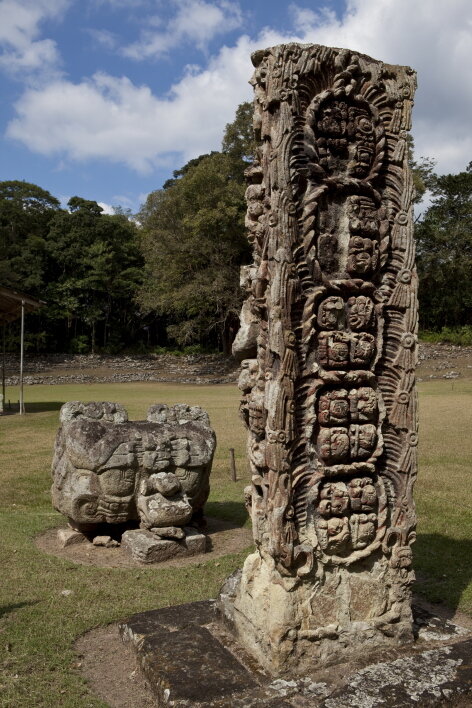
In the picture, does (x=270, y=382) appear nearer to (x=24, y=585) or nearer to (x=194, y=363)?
(x=24, y=585)

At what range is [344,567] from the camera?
160 inches

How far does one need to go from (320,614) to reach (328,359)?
5.39 feet

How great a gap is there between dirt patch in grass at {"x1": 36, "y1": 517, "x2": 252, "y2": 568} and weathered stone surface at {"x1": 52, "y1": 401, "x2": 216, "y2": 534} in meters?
0.32

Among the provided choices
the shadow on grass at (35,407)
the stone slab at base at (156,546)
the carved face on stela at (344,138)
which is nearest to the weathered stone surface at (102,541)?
the stone slab at base at (156,546)

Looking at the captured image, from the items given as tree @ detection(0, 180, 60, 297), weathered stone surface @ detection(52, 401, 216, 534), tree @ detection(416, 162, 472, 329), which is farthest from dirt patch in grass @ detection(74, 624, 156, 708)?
tree @ detection(0, 180, 60, 297)

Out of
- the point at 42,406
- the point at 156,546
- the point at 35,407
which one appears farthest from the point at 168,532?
the point at 42,406

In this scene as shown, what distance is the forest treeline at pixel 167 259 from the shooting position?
32.7 meters

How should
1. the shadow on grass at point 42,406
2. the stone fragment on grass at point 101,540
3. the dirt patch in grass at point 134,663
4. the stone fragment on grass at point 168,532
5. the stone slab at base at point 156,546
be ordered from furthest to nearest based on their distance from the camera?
the shadow on grass at point 42,406, the stone fragment on grass at point 101,540, the stone fragment on grass at point 168,532, the stone slab at base at point 156,546, the dirt patch in grass at point 134,663

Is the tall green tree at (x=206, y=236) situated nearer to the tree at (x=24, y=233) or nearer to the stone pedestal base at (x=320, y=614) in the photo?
the tree at (x=24, y=233)

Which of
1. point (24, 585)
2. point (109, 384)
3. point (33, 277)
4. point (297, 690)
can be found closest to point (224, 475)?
point (24, 585)

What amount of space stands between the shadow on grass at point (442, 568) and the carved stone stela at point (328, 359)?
1.51 meters

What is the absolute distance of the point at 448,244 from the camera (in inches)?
1425

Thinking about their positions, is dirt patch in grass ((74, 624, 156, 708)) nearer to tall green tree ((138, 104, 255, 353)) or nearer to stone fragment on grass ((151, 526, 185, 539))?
stone fragment on grass ((151, 526, 185, 539))

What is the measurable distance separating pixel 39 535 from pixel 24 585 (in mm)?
1731
